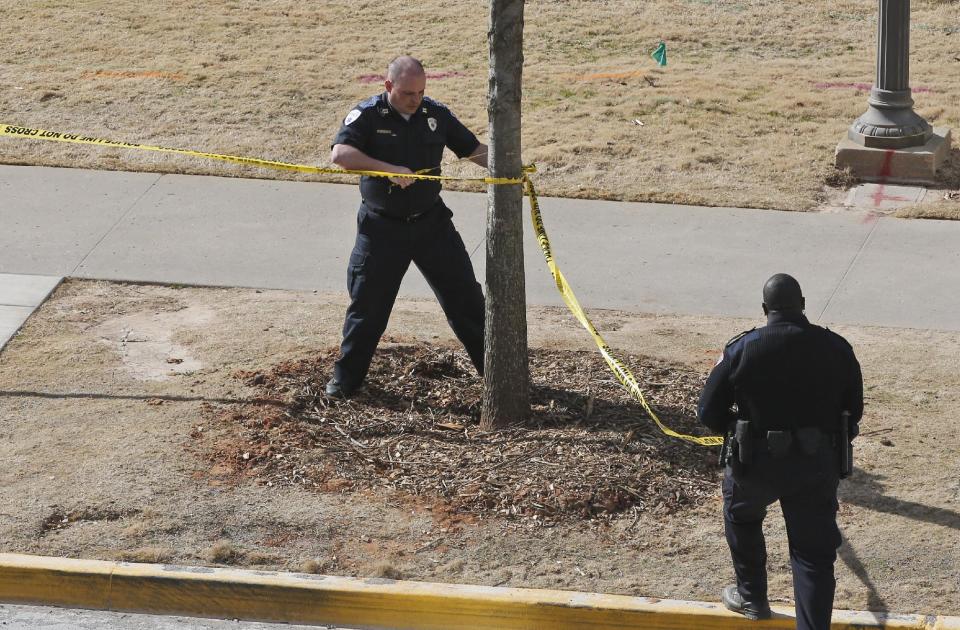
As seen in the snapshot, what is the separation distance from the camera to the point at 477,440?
6.75 metres

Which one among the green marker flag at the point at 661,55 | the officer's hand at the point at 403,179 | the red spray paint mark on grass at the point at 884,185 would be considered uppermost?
the officer's hand at the point at 403,179

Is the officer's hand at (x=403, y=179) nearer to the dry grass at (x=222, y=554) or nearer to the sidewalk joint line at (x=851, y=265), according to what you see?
the dry grass at (x=222, y=554)

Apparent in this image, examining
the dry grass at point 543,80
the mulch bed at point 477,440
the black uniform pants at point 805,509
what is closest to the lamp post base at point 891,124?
the dry grass at point 543,80

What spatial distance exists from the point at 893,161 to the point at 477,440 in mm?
5264

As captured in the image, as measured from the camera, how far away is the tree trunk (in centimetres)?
636

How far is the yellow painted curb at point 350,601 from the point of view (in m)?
5.35

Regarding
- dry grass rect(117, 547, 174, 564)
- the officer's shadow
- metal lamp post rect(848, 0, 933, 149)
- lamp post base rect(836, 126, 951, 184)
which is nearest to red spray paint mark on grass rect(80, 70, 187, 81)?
lamp post base rect(836, 126, 951, 184)

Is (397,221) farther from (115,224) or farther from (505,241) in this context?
(115,224)

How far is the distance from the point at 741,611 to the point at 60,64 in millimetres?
10489

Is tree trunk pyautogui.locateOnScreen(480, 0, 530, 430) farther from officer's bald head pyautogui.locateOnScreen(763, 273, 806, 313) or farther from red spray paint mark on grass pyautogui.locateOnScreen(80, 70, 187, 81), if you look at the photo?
red spray paint mark on grass pyautogui.locateOnScreen(80, 70, 187, 81)

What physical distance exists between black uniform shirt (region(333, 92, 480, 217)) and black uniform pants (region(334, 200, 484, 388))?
0.09m

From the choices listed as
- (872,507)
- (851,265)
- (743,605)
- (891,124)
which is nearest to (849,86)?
(891,124)

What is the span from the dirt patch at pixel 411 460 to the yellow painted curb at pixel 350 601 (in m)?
0.14

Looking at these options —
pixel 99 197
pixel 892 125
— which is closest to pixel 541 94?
pixel 892 125
